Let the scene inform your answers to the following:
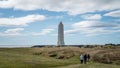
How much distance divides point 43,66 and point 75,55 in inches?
1484

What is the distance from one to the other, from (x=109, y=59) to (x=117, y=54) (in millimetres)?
4878

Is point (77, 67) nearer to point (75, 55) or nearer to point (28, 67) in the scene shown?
point (28, 67)

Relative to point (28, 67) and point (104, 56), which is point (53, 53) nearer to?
point (104, 56)

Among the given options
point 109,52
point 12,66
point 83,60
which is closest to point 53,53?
point 109,52

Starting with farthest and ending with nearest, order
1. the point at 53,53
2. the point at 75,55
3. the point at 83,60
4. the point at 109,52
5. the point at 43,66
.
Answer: the point at 53,53 → the point at 75,55 → the point at 109,52 → the point at 83,60 → the point at 43,66

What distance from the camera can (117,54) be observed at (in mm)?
81188

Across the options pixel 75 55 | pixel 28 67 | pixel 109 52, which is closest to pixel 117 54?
pixel 109 52

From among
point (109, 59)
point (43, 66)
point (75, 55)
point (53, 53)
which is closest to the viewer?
point (43, 66)

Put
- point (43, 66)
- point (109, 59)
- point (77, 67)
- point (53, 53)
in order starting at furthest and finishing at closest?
point (53, 53) < point (109, 59) < point (43, 66) < point (77, 67)

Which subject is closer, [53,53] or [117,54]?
[117,54]

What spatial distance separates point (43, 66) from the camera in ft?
184

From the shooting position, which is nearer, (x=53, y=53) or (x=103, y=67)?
(x=103, y=67)

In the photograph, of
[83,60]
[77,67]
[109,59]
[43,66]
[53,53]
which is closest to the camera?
[77,67]

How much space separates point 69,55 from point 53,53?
11.4m
